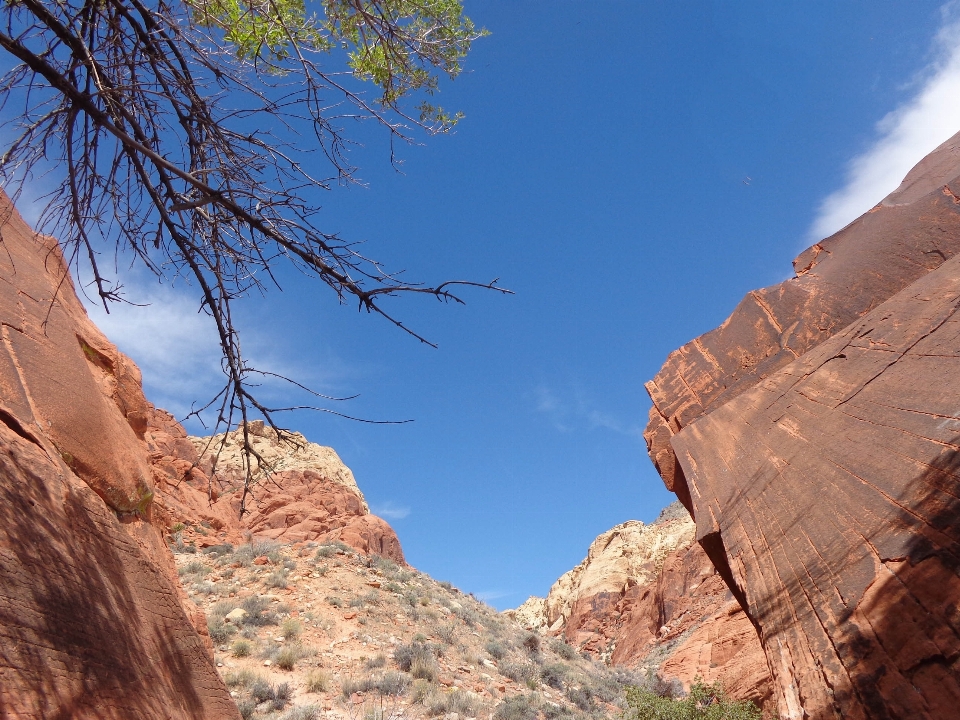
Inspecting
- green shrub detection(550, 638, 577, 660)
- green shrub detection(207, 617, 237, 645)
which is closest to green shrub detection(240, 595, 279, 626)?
green shrub detection(207, 617, 237, 645)

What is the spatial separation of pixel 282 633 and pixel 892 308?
14.6 m

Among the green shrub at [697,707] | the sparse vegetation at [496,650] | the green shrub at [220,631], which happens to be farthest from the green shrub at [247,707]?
the sparse vegetation at [496,650]

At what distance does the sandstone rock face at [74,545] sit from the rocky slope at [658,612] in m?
8.03

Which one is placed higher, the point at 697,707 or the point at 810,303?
the point at 810,303

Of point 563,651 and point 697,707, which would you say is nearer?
point 697,707

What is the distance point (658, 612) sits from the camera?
29.9 metres

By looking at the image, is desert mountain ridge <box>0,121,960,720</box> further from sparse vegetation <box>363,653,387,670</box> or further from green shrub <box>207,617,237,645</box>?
green shrub <box>207,617,237,645</box>

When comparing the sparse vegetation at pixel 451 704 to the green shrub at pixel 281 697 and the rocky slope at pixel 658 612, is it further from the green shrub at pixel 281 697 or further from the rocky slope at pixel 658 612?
the rocky slope at pixel 658 612

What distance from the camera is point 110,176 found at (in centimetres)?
347

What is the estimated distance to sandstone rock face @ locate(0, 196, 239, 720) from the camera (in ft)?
9.56

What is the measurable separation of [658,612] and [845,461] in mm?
28735

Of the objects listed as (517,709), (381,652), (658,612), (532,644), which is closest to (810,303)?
(517,709)

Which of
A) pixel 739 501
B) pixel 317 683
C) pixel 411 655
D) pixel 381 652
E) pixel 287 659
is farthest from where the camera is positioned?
pixel 381 652

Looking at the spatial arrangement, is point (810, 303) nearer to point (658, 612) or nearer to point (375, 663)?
point (375, 663)
